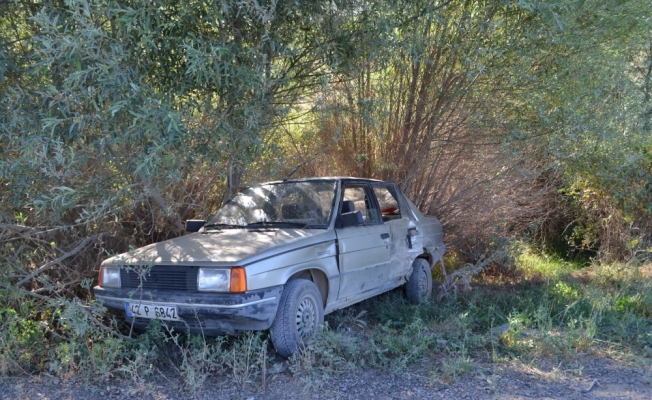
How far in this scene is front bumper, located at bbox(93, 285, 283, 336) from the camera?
4.54 metres

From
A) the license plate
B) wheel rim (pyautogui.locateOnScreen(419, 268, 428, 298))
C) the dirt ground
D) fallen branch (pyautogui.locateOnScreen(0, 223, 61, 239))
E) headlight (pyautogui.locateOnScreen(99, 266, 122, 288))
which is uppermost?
fallen branch (pyautogui.locateOnScreen(0, 223, 61, 239))

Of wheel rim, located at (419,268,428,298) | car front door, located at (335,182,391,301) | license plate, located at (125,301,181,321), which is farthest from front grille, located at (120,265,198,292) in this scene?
wheel rim, located at (419,268,428,298)

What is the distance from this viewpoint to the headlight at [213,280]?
15.1ft

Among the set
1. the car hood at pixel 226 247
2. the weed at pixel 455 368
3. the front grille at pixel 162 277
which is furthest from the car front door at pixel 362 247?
the front grille at pixel 162 277

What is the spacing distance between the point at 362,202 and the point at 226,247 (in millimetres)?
1979

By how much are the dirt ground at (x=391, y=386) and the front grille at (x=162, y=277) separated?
2.43 feet

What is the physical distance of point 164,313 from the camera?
478 cm

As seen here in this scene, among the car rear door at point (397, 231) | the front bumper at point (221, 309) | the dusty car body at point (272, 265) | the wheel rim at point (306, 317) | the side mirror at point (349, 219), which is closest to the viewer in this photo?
the front bumper at point (221, 309)

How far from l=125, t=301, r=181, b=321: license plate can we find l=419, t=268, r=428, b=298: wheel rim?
3479 mm

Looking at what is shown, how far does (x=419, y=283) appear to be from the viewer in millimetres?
7223

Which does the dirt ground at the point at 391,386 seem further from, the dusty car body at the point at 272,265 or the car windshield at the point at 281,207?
the car windshield at the point at 281,207

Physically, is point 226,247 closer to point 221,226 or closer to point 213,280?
point 213,280

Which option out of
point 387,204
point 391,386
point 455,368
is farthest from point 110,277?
point 387,204

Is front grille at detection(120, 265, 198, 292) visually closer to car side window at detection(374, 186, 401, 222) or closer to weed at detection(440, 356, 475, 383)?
weed at detection(440, 356, 475, 383)
